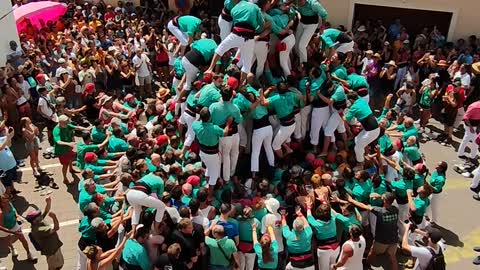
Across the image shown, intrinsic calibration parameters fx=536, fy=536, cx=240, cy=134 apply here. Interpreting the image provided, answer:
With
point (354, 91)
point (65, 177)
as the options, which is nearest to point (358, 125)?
point (354, 91)

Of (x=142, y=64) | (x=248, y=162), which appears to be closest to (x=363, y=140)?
(x=248, y=162)

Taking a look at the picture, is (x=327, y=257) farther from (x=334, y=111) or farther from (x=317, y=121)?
(x=334, y=111)

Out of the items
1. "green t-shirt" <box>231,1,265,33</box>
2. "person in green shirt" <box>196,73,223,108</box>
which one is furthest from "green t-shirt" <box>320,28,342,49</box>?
"person in green shirt" <box>196,73,223,108</box>

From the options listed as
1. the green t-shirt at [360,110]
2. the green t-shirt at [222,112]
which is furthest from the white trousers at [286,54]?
the green t-shirt at [222,112]

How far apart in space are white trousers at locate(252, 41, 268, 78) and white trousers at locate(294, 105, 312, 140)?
111 centimetres

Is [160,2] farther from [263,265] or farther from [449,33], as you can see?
[263,265]

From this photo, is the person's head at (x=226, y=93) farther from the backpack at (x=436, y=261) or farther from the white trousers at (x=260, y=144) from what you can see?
the backpack at (x=436, y=261)

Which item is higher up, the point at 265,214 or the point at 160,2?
the point at 160,2

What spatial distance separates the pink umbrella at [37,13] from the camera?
17.3m

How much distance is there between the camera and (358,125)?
425 inches

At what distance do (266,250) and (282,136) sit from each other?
8.35ft

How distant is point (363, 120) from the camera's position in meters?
10.2

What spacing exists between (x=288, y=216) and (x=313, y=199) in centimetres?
50

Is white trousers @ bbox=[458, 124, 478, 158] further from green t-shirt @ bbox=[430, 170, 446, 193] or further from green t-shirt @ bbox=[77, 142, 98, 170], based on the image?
green t-shirt @ bbox=[77, 142, 98, 170]
